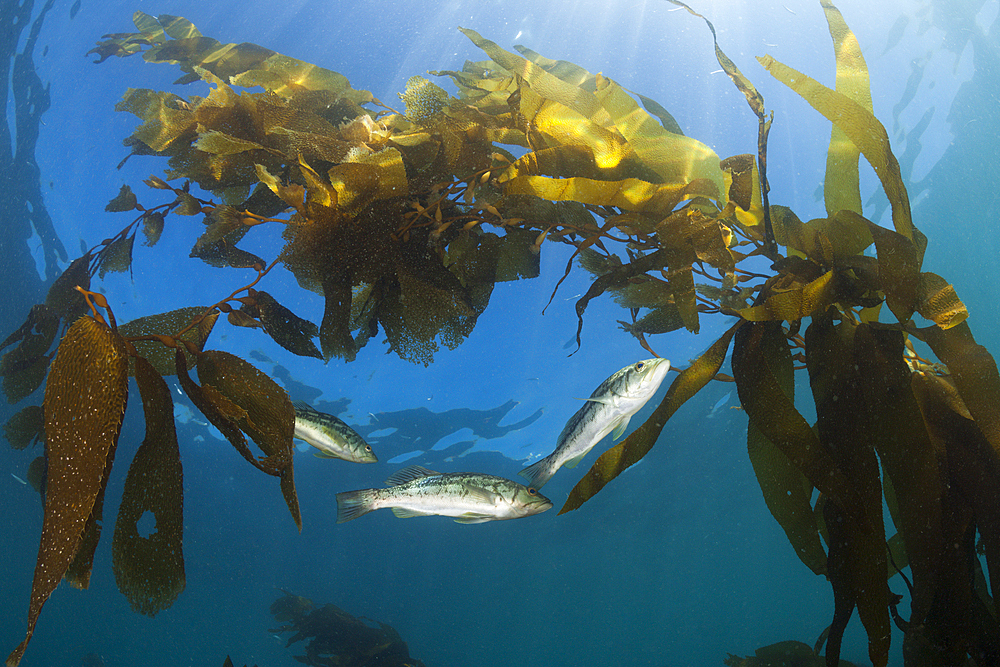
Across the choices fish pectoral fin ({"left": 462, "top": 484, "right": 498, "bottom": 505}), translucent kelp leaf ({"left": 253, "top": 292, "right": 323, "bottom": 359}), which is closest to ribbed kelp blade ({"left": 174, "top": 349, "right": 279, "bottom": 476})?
translucent kelp leaf ({"left": 253, "top": 292, "right": 323, "bottom": 359})

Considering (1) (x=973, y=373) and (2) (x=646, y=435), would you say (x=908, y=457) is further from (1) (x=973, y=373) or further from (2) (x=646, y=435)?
(2) (x=646, y=435)

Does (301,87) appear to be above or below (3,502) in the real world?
above

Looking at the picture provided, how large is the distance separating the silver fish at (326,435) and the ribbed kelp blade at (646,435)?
80cm

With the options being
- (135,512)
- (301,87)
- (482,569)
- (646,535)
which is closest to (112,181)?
(301,87)

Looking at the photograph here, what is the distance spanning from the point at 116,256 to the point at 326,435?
52.2 inches

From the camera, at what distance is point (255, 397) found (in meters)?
1.08

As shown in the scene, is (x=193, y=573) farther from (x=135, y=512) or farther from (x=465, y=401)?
(x=135, y=512)

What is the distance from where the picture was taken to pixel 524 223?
4.36ft

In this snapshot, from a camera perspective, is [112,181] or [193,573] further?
[193,573]

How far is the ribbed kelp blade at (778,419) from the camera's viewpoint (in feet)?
3.28

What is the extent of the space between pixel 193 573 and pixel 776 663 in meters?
43.7

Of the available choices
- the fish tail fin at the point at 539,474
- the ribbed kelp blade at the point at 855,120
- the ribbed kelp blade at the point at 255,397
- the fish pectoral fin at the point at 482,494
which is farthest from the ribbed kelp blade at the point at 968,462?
the ribbed kelp blade at the point at 255,397

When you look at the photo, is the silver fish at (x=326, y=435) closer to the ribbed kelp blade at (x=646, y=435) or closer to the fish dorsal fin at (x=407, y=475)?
the fish dorsal fin at (x=407, y=475)

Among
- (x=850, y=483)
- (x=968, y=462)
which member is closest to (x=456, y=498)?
(x=850, y=483)
